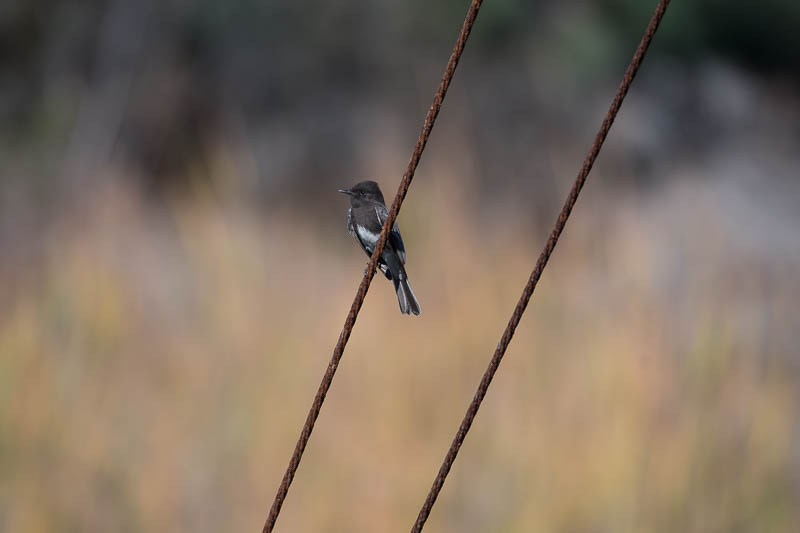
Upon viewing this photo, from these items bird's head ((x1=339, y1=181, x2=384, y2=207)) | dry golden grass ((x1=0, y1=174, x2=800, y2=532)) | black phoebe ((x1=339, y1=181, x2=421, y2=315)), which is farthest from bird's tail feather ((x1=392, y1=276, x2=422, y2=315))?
dry golden grass ((x1=0, y1=174, x2=800, y2=532))

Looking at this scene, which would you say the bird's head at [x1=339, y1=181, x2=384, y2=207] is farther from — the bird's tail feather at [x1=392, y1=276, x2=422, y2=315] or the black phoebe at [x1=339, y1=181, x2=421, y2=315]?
the bird's tail feather at [x1=392, y1=276, x2=422, y2=315]

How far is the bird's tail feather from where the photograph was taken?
3.85 ft

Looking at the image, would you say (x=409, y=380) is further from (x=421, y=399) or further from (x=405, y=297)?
(x=405, y=297)

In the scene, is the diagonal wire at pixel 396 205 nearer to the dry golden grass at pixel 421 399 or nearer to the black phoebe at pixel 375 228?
the black phoebe at pixel 375 228

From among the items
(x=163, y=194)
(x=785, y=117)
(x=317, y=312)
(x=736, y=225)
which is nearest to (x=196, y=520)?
(x=317, y=312)

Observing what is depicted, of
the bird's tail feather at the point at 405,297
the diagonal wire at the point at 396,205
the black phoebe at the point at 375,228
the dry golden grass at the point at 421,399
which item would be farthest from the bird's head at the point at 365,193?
the dry golden grass at the point at 421,399

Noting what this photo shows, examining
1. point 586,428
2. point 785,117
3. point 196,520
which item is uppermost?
point 785,117

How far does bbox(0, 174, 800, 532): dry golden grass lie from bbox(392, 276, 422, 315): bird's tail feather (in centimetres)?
156

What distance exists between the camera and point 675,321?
3.15m

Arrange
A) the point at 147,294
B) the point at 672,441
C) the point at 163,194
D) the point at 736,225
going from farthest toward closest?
1. the point at 163,194
2. the point at 736,225
3. the point at 147,294
4. the point at 672,441

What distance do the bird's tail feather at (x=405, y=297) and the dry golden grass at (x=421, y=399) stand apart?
1560 mm

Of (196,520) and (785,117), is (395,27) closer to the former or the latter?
(785,117)

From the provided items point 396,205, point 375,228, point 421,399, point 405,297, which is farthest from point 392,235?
point 421,399

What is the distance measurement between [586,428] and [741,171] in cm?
575
